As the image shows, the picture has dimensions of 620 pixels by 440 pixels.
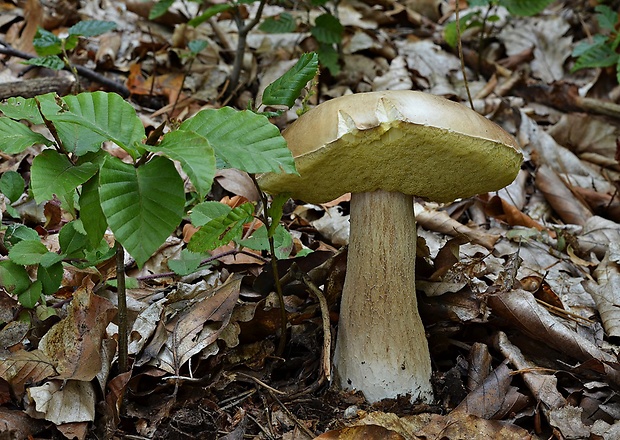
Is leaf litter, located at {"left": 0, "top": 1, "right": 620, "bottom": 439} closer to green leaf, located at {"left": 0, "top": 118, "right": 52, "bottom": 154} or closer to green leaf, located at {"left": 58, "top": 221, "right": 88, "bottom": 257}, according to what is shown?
green leaf, located at {"left": 58, "top": 221, "right": 88, "bottom": 257}

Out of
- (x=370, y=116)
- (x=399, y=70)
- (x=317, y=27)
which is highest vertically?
(x=370, y=116)

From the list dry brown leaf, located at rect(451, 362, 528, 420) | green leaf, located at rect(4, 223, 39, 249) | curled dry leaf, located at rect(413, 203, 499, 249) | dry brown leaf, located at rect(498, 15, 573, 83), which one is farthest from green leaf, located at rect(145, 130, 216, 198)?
dry brown leaf, located at rect(498, 15, 573, 83)

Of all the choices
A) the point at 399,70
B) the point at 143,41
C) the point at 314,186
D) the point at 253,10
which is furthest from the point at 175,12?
the point at 314,186

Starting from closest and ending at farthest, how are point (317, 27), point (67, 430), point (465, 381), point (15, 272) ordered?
point (67, 430) → point (15, 272) → point (465, 381) → point (317, 27)

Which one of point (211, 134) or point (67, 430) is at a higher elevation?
point (211, 134)

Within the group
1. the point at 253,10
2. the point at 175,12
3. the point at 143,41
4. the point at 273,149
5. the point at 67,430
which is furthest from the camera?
the point at 253,10

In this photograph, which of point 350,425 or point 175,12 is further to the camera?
point 175,12

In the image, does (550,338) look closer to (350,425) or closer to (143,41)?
(350,425)
